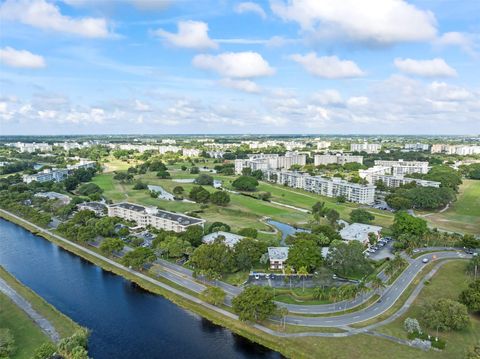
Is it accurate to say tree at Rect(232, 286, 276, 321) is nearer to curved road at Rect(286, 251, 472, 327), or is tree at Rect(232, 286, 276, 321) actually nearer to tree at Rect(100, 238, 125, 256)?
curved road at Rect(286, 251, 472, 327)

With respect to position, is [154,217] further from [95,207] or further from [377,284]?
[377,284]

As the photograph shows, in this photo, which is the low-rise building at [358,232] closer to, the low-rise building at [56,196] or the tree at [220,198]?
the tree at [220,198]

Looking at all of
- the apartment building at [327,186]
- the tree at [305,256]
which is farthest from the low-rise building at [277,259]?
the apartment building at [327,186]

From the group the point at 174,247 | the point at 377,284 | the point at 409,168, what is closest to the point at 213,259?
the point at 174,247

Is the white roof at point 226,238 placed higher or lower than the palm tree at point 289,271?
higher

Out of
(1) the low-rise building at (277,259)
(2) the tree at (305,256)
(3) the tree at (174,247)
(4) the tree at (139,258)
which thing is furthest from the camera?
(3) the tree at (174,247)

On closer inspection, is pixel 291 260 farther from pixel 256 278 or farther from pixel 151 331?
pixel 151 331

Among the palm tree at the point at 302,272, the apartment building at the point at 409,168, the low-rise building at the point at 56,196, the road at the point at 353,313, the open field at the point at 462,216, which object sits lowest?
the road at the point at 353,313
